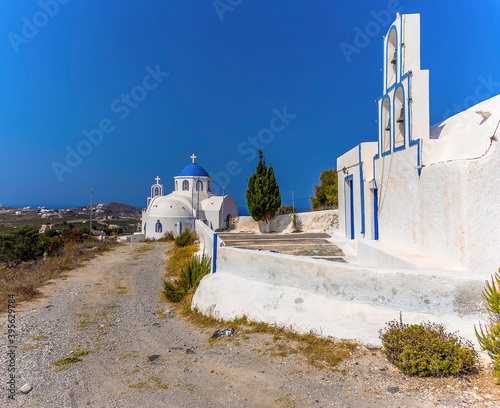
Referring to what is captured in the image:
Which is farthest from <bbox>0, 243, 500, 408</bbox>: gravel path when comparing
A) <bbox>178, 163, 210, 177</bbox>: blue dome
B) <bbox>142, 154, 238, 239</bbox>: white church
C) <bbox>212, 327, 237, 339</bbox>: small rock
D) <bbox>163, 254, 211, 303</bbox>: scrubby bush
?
<bbox>178, 163, 210, 177</bbox>: blue dome

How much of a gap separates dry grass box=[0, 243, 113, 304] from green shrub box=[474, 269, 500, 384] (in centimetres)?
832

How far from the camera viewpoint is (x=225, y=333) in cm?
506

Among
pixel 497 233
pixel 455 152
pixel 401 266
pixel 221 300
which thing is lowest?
pixel 221 300

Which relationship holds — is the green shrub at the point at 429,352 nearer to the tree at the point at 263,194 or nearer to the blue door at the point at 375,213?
the blue door at the point at 375,213

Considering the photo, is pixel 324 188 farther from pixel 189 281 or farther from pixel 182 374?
pixel 182 374

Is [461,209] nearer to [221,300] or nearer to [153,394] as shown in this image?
[221,300]

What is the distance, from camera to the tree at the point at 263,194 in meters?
19.7

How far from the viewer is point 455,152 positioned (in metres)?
5.79

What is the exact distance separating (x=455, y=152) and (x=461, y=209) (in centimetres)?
136

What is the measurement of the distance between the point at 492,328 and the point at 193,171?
3129cm

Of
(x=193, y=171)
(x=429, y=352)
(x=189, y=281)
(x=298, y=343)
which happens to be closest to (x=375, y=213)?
(x=189, y=281)

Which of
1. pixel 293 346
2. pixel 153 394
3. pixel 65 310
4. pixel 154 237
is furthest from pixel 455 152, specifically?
pixel 154 237

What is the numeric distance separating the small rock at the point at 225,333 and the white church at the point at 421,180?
2.83 metres

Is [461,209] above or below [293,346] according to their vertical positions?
above
